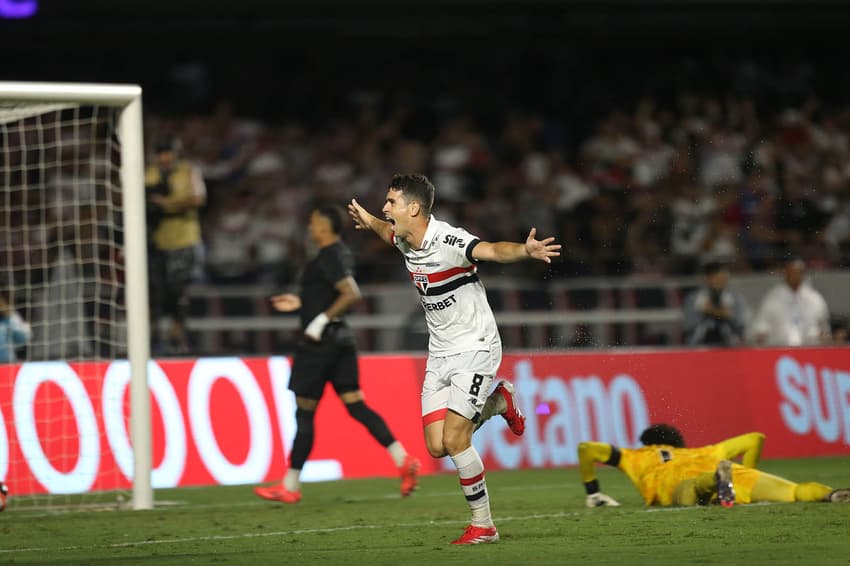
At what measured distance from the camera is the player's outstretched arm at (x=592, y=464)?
32.3ft

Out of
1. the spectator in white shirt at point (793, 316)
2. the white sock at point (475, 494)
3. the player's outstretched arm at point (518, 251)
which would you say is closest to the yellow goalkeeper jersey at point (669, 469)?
the white sock at point (475, 494)

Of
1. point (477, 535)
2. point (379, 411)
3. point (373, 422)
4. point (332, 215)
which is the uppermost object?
point (332, 215)

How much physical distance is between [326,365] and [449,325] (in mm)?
3134

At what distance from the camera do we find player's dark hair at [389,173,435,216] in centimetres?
835

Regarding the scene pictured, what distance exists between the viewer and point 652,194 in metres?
18.9

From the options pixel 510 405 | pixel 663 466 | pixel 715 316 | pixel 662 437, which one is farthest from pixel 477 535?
pixel 715 316

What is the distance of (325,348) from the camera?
11.4 m

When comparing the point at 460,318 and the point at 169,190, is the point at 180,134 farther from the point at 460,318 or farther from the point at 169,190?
the point at 460,318

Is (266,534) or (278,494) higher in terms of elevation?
(278,494)

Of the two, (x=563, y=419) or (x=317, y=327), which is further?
(x=563, y=419)

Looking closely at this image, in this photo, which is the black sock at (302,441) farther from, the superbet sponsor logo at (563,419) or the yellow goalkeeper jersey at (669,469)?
the superbet sponsor logo at (563,419)

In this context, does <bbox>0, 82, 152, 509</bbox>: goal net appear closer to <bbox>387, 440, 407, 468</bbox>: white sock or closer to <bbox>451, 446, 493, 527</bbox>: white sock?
<bbox>387, 440, 407, 468</bbox>: white sock

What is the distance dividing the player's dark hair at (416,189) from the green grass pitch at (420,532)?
1859mm

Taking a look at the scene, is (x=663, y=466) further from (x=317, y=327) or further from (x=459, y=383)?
(x=317, y=327)
